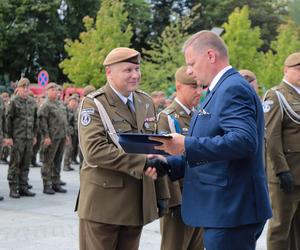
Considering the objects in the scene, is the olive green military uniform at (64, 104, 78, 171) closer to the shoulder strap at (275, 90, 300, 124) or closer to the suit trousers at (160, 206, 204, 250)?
the shoulder strap at (275, 90, 300, 124)

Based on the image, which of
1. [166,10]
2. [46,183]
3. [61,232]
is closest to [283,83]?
[61,232]

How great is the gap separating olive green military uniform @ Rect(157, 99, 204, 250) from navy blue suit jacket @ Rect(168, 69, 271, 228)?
1.47 meters

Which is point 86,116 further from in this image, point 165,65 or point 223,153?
point 165,65

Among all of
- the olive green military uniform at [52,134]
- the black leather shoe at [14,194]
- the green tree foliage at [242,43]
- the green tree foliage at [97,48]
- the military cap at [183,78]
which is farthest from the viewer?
the green tree foliage at [242,43]

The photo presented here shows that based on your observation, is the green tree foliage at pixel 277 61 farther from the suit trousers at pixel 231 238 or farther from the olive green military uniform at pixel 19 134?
the suit trousers at pixel 231 238

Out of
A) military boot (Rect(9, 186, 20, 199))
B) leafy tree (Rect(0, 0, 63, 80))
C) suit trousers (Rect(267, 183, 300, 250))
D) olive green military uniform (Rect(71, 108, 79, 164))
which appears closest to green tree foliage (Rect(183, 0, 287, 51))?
leafy tree (Rect(0, 0, 63, 80))

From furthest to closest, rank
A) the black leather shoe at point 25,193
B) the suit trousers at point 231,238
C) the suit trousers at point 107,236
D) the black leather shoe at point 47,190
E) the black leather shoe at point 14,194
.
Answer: the black leather shoe at point 47,190, the black leather shoe at point 25,193, the black leather shoe at point 14,194, the suit trousers at point 107,236, the suit trousers at point 231,238

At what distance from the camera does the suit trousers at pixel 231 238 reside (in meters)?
3.43

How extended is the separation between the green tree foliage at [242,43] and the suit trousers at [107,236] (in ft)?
92.2

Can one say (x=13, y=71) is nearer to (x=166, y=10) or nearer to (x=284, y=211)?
(x=166, y=10)

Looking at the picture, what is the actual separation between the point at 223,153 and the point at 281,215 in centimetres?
267

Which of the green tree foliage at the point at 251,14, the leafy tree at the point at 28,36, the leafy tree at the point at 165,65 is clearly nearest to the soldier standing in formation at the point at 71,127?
the leafy tree at the point at 165,65

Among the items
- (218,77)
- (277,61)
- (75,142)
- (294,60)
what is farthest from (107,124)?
(277,61)

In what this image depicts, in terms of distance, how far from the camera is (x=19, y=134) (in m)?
10.8
